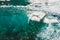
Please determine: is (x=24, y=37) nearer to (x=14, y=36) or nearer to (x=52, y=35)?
(x=14, y=36)

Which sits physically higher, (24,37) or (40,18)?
(40,18)

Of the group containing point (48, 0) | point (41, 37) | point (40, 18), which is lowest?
point (41, 37)

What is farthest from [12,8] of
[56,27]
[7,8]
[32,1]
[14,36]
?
[56,27]

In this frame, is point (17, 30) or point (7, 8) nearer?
point (17, 30)

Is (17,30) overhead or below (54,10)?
below

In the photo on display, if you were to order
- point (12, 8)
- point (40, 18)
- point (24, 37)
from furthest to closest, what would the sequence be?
point (12, 8), point (40, 18), point (24, 37)

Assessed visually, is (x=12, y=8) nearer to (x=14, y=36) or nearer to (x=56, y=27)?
(x=14, y=36)

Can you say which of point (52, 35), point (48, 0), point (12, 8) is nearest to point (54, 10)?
point (48, 0)

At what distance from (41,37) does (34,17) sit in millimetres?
194

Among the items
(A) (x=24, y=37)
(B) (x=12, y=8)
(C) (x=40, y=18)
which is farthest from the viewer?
(B) (x=12, y=8)

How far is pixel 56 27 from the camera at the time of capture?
118cm

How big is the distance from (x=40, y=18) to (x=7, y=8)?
0.33 m

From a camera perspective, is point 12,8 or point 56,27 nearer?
point 56,27

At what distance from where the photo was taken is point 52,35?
1118 millimetres
